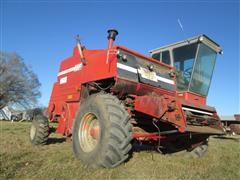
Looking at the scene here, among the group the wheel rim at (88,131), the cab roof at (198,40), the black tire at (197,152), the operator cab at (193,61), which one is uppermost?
the cab roof at (198,40)

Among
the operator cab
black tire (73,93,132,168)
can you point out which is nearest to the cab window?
the operator cab

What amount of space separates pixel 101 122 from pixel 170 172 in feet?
5.11

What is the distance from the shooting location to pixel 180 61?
8.30 m

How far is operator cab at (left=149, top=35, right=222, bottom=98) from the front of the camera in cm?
796

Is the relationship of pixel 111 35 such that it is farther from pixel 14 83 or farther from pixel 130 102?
pixel 14 83

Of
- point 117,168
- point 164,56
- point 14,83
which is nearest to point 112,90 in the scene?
point 117,168

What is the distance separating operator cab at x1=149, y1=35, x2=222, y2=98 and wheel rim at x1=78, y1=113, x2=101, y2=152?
2.94m

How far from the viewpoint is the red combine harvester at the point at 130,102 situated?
5172 mm

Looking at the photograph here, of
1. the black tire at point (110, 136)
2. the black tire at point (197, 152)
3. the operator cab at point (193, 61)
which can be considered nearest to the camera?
the black tire at point (110, 136)

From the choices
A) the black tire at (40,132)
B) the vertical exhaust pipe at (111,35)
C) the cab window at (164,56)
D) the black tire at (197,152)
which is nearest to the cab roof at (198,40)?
the cab window at (164,56)

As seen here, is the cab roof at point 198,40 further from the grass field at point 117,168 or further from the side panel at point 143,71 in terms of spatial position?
the grass field at point 117,168

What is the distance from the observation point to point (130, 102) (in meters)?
6.10

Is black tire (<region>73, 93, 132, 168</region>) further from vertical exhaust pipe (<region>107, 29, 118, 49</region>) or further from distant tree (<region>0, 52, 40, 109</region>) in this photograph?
distant tree (<region>0, 52, 40, 109</region>)

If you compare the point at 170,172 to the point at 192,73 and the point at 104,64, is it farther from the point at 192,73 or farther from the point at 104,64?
the point at 192,73
